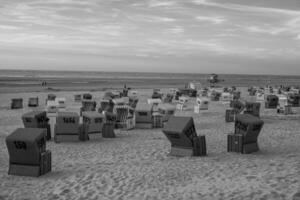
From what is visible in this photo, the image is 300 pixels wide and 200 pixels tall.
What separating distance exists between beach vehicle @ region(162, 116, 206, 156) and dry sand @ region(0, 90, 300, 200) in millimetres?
347

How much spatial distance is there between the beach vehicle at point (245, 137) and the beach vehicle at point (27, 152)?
19.7 ft

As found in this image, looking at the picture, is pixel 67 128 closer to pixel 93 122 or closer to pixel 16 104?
pixel 93 122

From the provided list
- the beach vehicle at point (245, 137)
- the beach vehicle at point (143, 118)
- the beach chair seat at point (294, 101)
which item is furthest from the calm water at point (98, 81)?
the beach vehicle at point (245, 137)

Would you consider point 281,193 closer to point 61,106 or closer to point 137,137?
point 137,137

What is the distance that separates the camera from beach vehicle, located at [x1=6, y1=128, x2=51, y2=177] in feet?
33.1

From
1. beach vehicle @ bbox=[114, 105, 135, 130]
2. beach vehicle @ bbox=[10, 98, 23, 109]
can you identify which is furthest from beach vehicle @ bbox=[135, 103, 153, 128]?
beach vehicle @ bbox=[10, 98, 23, 109]

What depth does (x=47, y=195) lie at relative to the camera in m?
8.77

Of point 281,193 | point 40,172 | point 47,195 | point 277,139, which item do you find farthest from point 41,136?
point 277,139

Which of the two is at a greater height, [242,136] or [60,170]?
[242,136]

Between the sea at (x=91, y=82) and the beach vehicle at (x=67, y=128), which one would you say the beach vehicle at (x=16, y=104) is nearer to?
the beach vehicle at (x=67, y=128)

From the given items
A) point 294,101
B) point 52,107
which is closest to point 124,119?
point 52,107

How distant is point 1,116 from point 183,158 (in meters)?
15.6

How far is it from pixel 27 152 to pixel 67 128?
5.38m

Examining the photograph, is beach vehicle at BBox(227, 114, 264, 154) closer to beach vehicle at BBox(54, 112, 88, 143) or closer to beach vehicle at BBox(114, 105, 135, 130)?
beach vehicle at BBox(54, 112, 88, 143)
